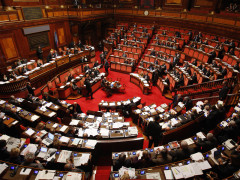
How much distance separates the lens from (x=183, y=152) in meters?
4.35

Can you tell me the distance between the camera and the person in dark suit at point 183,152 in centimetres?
431

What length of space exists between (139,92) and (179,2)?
9986mm

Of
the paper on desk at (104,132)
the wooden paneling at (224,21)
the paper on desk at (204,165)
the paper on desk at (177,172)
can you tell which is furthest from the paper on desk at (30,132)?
the wooden paneling at (224,21)

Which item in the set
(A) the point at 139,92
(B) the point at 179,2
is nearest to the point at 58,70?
(A) the point at 139,92

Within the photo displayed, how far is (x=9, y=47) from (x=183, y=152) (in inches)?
449

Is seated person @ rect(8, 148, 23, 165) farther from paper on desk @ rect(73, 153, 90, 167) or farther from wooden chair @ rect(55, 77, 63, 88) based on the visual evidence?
wooden chair @ rect(55, 77, 63, 88)

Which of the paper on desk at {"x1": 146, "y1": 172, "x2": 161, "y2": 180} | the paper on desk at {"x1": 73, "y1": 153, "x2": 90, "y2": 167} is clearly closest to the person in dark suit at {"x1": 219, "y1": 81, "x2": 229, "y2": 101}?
the paper on desk at {"x1": 146, "y1": 172, "x2": 161, "y2": 180}

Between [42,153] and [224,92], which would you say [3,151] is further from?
[224,92]

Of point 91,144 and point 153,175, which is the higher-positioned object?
point 153,175

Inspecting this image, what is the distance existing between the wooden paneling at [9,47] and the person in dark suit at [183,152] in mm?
10979

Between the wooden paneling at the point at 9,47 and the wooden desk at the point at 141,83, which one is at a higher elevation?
the wooden paneling at the point at 9,47

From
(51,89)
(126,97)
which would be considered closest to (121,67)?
(126,97)

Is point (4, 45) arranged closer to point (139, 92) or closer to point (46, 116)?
point (46, 116)

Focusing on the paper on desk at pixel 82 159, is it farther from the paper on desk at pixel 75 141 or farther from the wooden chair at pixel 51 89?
the wooden chair at pixel 51 89
